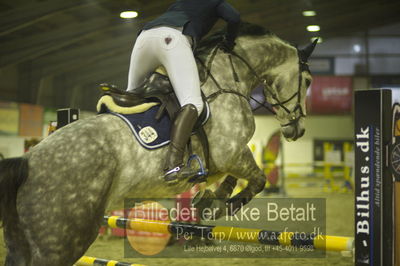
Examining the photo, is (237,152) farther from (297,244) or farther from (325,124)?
(325,124)

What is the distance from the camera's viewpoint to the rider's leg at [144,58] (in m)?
2.37

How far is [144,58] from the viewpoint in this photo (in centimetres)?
243

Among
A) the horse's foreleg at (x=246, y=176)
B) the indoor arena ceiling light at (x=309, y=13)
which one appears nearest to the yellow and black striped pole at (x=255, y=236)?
the horse's foreleg at (x=246, y=176)

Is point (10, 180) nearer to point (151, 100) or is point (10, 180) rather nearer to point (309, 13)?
point (151, 100)

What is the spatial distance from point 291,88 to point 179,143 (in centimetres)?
99

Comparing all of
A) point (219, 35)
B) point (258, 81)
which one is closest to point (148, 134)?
point (219, 35)

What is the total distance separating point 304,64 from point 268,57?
0.26 m

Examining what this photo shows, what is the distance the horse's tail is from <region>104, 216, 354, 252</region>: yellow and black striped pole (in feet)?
3.47

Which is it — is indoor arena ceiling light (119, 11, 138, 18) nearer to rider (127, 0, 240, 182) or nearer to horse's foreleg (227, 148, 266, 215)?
rider (127, 0, 240, 182)

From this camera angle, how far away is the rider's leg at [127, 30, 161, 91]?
237 cm

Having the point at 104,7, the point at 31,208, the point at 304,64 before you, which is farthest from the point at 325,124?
the point at 31,208

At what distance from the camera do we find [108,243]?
5238 millimetres

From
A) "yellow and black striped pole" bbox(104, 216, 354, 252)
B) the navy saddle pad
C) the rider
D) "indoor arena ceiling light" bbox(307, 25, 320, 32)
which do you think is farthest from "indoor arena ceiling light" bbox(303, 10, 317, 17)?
the navy saddle pad

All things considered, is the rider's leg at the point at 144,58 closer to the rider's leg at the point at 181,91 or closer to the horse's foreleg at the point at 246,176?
the rider's leg at the point at 181,91
